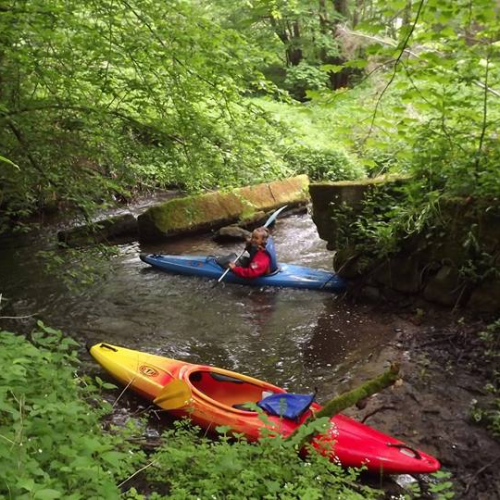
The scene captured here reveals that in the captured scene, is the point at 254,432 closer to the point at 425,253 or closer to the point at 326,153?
the point at 425,253

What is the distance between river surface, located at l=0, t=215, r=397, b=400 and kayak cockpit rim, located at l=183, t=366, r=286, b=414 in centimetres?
51

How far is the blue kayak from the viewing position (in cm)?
665

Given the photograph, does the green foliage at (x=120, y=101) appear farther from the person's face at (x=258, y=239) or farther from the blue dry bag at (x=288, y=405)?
the blue dry bag at (x=288, y=405)

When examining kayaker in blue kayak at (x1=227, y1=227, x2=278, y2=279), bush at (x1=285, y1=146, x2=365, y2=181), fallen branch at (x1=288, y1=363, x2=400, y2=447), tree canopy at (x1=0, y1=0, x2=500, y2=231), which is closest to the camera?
fallen branch at (x1=288, y1=363, x2=400, y2=447)

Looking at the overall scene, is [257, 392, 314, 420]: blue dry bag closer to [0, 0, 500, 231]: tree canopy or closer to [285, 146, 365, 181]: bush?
[0, 0, 500, 231]: tree canopy

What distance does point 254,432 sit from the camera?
11.3 feet

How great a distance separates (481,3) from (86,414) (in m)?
2.98

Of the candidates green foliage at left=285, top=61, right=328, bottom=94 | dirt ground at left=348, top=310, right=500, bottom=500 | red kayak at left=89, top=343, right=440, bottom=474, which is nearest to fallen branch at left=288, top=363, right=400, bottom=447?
red kayak at left=89, top=343, right=440, bottom=474

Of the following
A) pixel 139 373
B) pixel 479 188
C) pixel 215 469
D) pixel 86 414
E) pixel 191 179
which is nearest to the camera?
pixel 215 469

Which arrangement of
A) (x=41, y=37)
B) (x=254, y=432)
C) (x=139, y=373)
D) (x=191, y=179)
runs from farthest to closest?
(x=191, y=179) → (x=139, y=373) → (x=41, y=37) → (x=254, y=432)

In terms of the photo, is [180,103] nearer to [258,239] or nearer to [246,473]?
[258,239]

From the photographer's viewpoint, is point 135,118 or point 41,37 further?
point 135,118

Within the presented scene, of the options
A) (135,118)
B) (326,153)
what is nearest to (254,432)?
(135,118)

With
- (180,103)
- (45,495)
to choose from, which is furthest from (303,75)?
(45,495)
